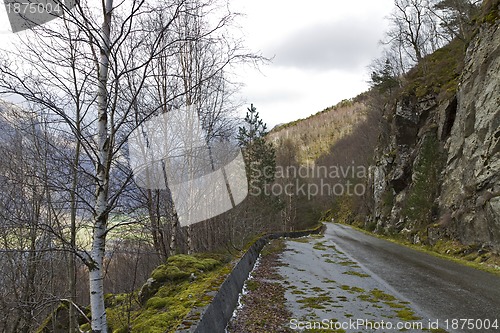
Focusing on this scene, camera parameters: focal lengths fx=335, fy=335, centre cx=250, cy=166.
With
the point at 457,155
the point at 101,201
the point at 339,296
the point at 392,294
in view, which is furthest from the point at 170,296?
the point at 457,155

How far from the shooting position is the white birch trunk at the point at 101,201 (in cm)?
441

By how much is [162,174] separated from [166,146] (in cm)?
116

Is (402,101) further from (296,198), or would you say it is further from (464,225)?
(296,198)

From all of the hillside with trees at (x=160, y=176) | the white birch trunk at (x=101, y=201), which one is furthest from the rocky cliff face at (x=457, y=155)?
the white birch trunk at (x=101, y=201)

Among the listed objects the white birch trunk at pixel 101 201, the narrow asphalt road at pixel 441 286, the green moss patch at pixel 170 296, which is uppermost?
the white birch trunk at pixel 101 201

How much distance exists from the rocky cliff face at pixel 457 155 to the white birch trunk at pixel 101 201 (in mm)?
13504

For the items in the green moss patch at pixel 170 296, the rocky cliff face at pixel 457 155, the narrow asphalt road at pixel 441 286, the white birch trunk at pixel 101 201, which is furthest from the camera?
the rocky cliff face at pixel 457 155

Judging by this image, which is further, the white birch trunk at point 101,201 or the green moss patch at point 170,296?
the green moss patch at point 170,296

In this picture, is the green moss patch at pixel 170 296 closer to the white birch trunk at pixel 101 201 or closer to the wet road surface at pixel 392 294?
the white birch trunk at pixel 101 201

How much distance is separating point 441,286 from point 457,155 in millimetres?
12214

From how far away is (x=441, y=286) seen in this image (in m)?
8.62

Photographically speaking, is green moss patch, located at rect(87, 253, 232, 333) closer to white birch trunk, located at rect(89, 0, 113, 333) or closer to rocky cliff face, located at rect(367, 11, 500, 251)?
white birch trunk, located at rect(89, 0, 113, 333)

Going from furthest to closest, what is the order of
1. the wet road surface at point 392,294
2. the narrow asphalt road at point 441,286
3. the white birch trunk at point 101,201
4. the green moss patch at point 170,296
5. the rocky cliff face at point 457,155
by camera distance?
the rocky cliff face at point 457,155 < the narrow asphalt road at point 441,286 < the wet road surface at point 392,294 < the green moss patch at point 170,296 < the white birch trunk at point 101,201

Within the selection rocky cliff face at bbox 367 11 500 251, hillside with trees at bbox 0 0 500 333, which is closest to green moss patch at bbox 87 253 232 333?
hillside with trees at bbox 0 0 500 333
